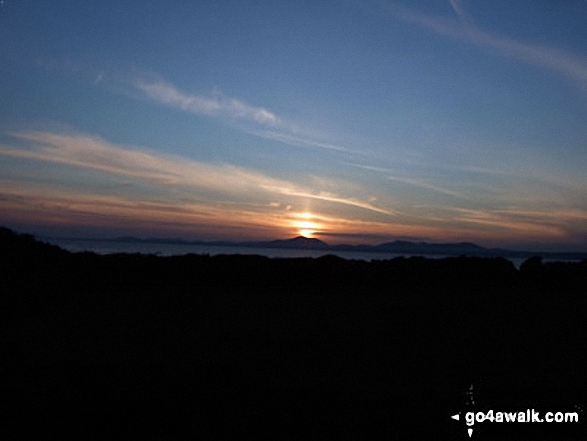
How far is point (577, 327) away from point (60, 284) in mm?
10360

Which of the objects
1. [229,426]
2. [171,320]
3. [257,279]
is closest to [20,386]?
[229,426]

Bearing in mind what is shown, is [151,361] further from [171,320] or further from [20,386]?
[171,320]

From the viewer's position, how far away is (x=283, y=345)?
23.0ft

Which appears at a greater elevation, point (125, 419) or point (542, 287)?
point (542, 287)

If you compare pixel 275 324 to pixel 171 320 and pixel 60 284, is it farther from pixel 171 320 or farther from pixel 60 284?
pixel 60 284

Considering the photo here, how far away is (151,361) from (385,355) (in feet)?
10.1

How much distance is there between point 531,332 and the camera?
8.11 metres

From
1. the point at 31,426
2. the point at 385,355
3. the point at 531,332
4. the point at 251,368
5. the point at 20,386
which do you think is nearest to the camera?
the point at 31,426

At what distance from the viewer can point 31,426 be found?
4.25 m

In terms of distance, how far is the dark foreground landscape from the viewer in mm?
4512

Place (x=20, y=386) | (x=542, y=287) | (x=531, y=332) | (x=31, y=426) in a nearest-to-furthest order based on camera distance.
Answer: (x=31, y=426) → (x=20, y=386) → (x=531, y=332) → (x=542, y=287)

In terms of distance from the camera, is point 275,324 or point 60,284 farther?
point 60,284

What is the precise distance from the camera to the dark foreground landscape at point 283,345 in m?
4.51

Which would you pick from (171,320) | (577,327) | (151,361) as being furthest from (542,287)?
(151,361)
